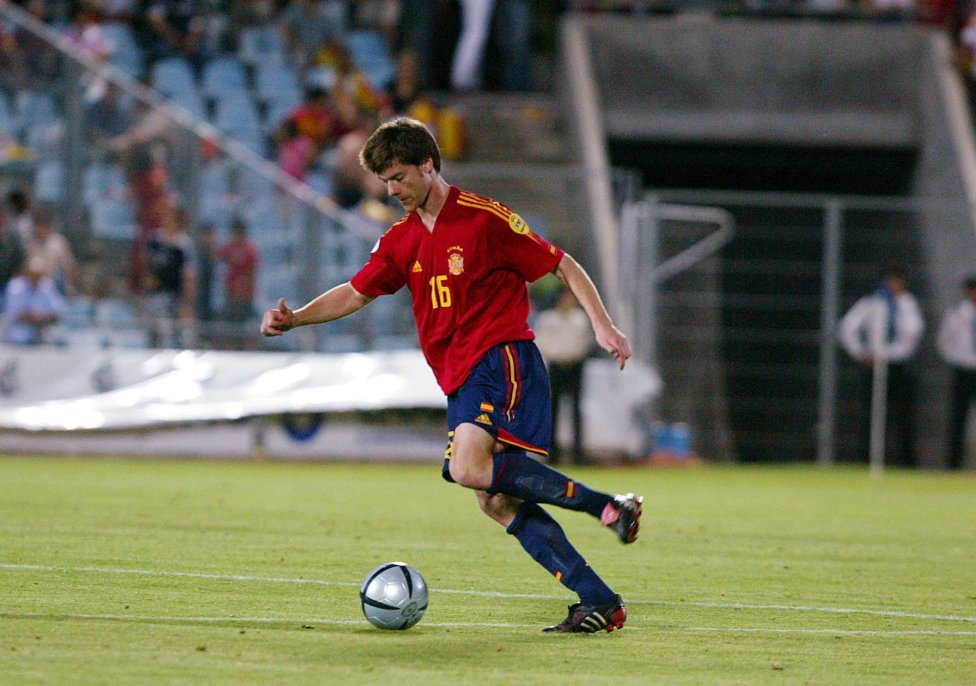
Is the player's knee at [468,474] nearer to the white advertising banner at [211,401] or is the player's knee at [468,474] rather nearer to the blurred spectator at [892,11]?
the white advertising banner at [211,401]

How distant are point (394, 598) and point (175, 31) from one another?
1841 cm

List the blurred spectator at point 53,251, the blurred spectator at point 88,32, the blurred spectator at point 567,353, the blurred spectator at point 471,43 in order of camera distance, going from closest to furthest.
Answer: the blurred spectator at point 53,251 → the blurred spectator at point 567,353 → the blurred spectator at point 88,32 → the blurred spectator at point 471,43

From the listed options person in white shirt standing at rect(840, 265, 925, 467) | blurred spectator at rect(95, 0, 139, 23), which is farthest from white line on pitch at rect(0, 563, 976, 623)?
blurred spectator at rect(95, 0, 139, 23)

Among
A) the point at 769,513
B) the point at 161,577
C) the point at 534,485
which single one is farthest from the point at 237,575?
the point at 769,513

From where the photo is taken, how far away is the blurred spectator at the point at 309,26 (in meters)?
24.2

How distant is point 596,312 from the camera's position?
676cm

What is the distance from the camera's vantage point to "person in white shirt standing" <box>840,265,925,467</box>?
20.8 m

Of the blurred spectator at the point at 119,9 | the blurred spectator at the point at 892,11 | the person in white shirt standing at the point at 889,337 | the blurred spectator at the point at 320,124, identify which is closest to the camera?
the person in white shirt standing at the point at 889,337

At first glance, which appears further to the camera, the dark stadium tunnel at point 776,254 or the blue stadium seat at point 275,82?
the blue stadium seat at point 275,82

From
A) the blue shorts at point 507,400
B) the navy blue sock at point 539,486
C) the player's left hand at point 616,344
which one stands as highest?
the player's left hand at point 616,344

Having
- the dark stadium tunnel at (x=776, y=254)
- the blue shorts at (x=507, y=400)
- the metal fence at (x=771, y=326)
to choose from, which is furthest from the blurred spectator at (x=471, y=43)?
the blue shorts at (x=507, y=400)

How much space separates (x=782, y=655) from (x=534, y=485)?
1.13 m

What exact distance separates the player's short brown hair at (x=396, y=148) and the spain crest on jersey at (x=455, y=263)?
388 mm

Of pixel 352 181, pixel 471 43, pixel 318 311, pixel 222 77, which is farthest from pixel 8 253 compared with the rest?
pixel 318 311
